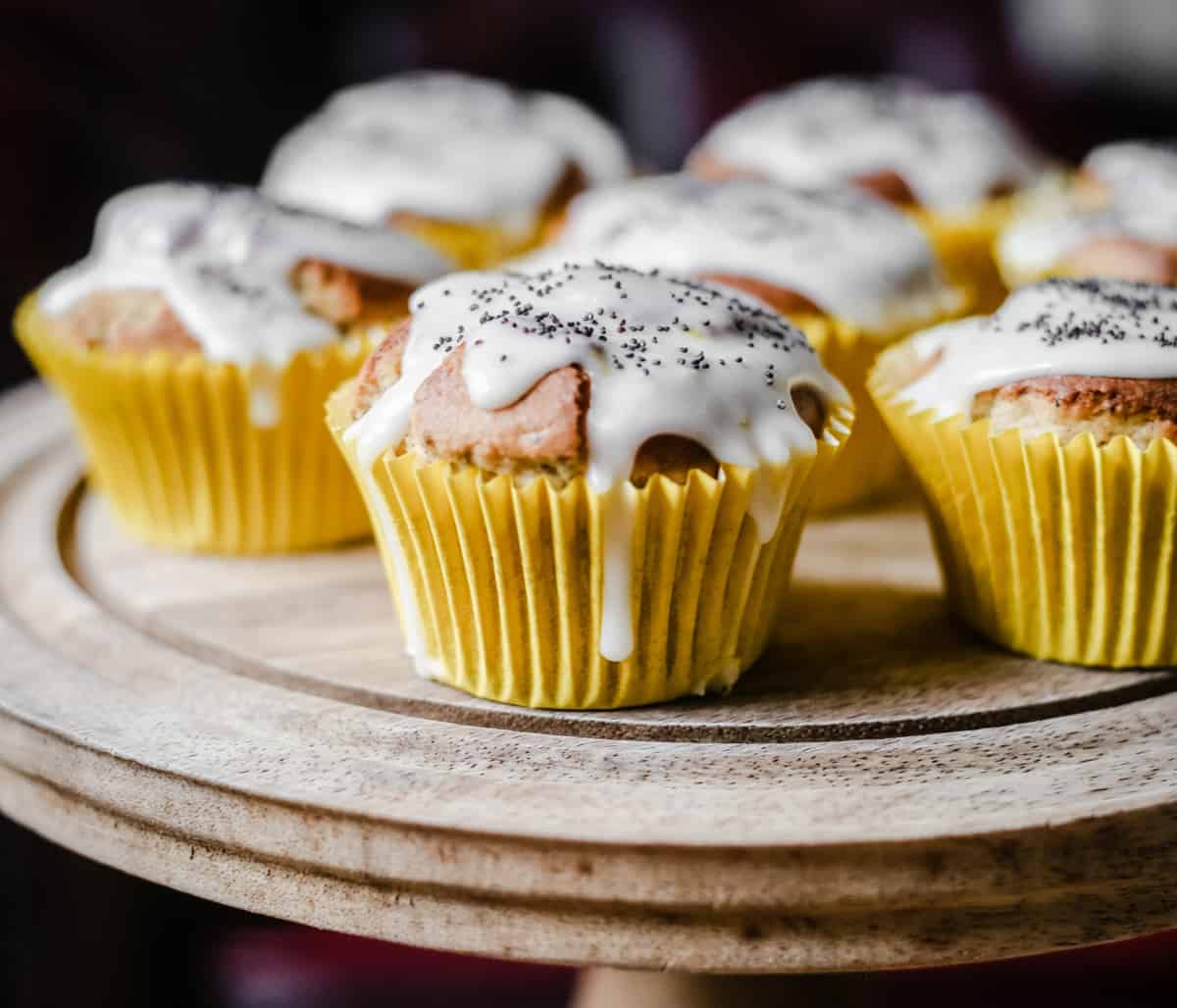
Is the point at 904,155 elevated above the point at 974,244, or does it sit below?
above

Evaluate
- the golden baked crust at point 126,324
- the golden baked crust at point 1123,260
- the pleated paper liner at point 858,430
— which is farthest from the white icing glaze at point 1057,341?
the golden baked crust at point 126,324

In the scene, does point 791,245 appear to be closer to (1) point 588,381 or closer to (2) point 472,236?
(1) point 588,381

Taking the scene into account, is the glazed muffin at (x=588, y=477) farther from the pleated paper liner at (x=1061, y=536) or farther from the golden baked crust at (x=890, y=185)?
the golden baked crust at (x=890, y=185)

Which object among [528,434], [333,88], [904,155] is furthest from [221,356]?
[333,88]

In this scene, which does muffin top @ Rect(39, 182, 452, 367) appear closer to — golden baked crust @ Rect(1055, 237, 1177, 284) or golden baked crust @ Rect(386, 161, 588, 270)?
golden baked crust @ Rect(386, 161, 588, 270)

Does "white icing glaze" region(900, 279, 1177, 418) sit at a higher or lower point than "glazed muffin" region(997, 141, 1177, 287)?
higher

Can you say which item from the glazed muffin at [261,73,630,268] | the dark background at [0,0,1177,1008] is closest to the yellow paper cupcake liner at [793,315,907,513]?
the dark background at [0,0,1177,1008]

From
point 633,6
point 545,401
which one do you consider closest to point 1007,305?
point 545,401
